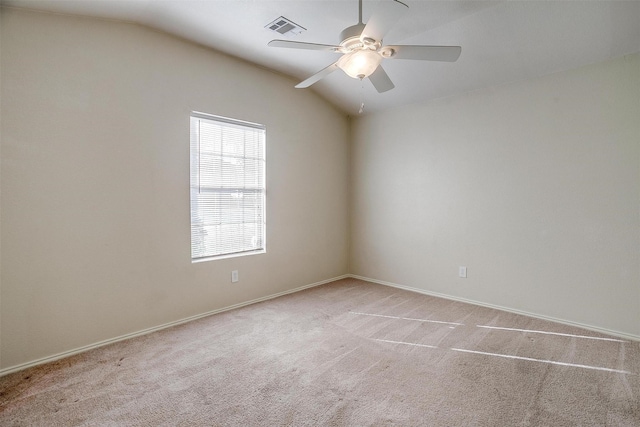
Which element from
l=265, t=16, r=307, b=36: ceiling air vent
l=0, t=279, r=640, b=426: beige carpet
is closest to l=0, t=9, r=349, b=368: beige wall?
l=0, t=279, r=640, b=426: beige carpet

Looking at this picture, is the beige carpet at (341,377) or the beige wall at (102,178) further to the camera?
the beige wall at (102,178)

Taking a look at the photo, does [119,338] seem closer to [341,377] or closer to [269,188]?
[341,377]

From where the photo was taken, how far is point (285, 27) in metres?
2.72

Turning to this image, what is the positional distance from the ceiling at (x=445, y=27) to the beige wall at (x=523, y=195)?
0.32 meters

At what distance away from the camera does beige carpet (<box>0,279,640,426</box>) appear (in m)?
1.77

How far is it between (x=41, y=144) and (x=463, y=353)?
Answer: 3607 mm

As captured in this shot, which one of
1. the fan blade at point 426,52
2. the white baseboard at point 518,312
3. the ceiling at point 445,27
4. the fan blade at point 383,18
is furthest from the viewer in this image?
the white baseboard at point 518,312

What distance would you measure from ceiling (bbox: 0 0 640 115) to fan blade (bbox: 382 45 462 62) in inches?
27.4

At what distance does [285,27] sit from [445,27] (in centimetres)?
140

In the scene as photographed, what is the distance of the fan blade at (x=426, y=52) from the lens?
190 centimetres

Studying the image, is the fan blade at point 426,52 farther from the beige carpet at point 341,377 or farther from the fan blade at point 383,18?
the beige carpet at point 341,377

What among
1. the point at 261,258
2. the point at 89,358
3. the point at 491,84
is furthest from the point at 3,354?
the point at 491,84

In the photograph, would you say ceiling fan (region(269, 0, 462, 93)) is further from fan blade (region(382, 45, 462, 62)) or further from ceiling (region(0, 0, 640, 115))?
ceiling (region(0, 0, 640, 115))

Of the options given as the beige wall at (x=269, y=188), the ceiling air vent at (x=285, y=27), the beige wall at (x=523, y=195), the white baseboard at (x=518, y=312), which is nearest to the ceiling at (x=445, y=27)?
the ceiling air vent at (x=285, y=27)
